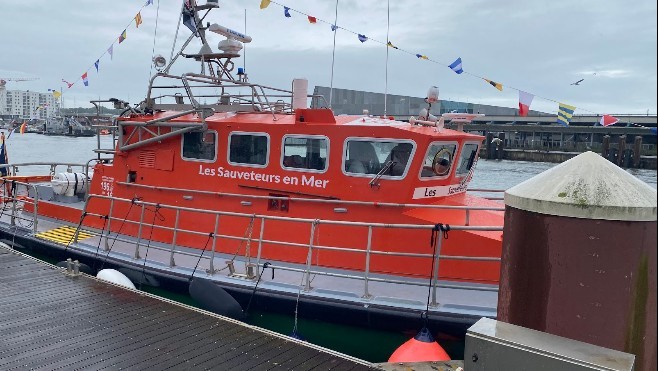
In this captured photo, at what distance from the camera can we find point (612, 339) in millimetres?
1899

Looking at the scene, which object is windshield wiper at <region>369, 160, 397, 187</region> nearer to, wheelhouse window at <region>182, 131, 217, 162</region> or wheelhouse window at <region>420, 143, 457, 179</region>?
wheelhouse window at <region>420, 143, 457, 179</region>

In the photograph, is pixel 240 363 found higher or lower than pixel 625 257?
lower

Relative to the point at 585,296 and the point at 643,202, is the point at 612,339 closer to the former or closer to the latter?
the point at 585,296

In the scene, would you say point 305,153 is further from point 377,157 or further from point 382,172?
point 382,172

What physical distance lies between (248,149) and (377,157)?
1.84 meters

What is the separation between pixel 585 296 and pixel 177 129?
6.56 metres

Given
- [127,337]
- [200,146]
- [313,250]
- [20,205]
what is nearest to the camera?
[127,337]

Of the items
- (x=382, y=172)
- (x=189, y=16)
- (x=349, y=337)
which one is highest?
(x=189, y=16)

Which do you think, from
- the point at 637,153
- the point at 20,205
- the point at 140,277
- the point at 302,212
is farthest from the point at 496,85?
the point at 637,153

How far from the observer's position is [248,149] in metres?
7.08

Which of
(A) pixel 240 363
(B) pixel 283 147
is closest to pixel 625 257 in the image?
(A) pixel 240 363

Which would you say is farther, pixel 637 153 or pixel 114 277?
pixel 637 153

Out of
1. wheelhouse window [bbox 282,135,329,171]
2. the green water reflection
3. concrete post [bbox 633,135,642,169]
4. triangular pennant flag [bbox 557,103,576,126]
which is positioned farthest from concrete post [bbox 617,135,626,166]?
the green water reflection

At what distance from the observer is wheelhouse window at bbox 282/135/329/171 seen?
664 centimetres
